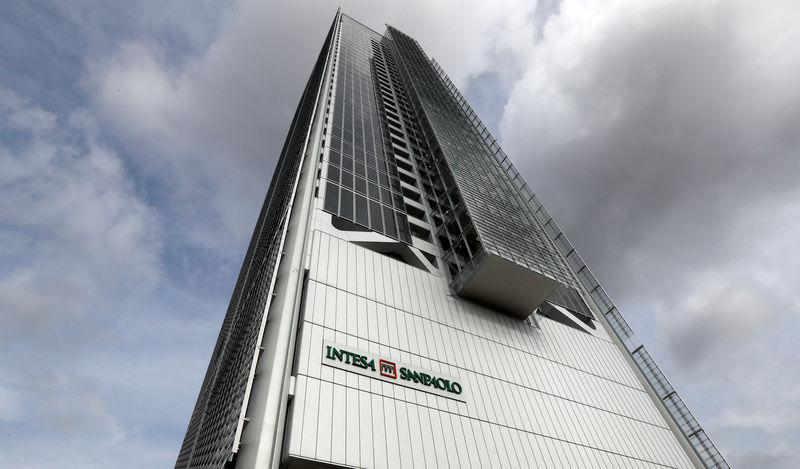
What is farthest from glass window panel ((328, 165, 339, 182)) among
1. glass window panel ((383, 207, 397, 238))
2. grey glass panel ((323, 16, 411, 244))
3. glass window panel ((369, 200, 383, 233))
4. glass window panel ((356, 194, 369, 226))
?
glass window panel ((383, 207, 397, 238))

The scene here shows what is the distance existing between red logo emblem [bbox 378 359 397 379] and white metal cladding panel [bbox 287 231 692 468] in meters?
0.38

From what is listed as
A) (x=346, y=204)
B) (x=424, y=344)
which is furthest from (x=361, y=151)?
(x=424, y=344)

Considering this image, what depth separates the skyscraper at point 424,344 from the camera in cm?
1323

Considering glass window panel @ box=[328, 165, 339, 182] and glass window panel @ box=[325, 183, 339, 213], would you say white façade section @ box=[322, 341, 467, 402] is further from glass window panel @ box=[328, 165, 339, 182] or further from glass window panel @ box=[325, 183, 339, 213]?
glass window panel @ box=[328, 165, 339, 182]

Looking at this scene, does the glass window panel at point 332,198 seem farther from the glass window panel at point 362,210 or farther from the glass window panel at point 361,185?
the glass window panel at point 361,185

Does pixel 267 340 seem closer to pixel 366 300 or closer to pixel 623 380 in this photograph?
pixel 366 300

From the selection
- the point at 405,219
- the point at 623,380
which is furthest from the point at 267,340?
the point at 623,380

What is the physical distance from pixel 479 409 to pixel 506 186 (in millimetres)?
21979

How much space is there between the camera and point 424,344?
57.7ft

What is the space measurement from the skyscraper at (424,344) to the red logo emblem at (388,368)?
0.28 ft

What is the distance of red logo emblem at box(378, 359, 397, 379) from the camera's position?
15.3 meters

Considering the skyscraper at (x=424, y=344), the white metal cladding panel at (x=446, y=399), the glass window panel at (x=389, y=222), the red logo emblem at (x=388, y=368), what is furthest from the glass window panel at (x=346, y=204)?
the red logo emblem at (x=388, y=368)

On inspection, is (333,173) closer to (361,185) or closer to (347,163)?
(361,185)

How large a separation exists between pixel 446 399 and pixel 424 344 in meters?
2.54
